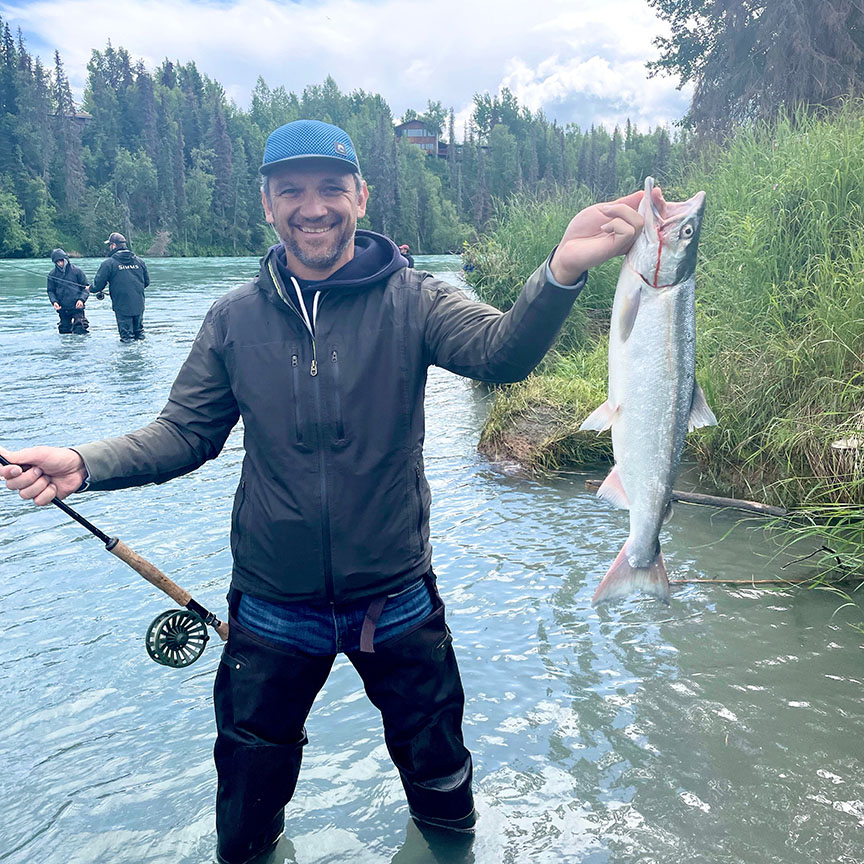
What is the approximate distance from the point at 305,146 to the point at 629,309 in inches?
46.2

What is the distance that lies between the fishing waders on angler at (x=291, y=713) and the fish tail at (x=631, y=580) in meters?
0.57

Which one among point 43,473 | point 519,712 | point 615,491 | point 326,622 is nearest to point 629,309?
point 615,491

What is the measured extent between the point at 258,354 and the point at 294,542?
0.60 m

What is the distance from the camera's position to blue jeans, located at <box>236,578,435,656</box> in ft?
8.38

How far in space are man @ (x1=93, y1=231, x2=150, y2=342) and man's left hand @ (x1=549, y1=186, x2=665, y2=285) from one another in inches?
614

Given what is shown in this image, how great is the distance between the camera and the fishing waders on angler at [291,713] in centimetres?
258

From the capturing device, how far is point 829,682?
4.10m

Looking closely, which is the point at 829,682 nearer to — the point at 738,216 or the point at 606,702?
the point at 606,702

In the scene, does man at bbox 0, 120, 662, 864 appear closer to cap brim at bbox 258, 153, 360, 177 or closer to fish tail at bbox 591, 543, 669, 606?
cap brim at bbox 258, 153, 360, 177

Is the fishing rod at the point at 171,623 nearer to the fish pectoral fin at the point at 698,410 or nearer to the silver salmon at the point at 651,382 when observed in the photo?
the silver salmon at the point at 651,382

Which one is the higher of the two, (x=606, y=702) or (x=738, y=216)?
(x=738, y=216)

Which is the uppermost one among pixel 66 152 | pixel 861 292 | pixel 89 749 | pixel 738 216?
pixel 66 152

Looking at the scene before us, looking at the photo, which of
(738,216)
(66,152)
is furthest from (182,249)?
(738,216)

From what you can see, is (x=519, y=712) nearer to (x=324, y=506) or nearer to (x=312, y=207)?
(x=324, y=506)
